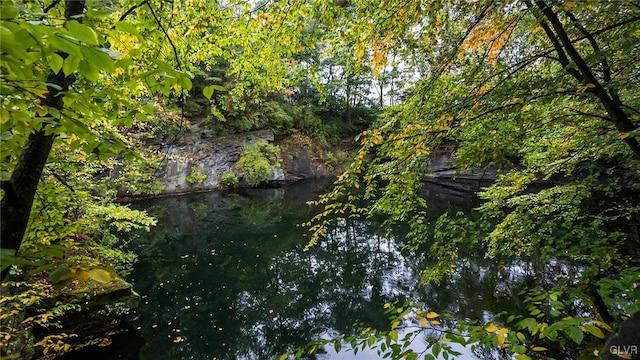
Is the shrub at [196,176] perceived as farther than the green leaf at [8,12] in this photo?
Yes

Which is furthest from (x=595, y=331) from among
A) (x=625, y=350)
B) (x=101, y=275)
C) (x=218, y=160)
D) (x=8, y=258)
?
(x=218, y=160)

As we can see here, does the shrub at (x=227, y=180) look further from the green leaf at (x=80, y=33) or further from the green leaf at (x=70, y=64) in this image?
the green leaf at (x=80, y=33)

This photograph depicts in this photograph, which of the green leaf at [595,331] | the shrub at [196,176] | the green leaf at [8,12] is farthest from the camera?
the shrub at [196,176]

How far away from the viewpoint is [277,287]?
28.2 ft

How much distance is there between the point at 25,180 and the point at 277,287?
25.7 feet

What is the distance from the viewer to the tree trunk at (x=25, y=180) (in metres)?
1.23

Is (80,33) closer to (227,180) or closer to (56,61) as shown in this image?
(56,61)

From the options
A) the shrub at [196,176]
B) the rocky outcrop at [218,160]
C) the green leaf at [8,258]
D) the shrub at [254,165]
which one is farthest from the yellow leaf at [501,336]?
the shrub at [254,165]

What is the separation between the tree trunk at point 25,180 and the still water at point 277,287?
5406 mm

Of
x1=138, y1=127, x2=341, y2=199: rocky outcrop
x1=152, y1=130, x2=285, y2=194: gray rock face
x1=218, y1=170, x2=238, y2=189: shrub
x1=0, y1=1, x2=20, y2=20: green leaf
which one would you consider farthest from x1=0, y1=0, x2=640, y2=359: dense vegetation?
x1=218, y1=170, x2=238, y2=189: shrub

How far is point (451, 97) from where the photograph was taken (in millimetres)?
3033

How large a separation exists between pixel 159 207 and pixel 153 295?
11.0m

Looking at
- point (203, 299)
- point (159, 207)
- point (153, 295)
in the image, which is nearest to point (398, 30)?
point (203, 299)

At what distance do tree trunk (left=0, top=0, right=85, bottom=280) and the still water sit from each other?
17.7ft
